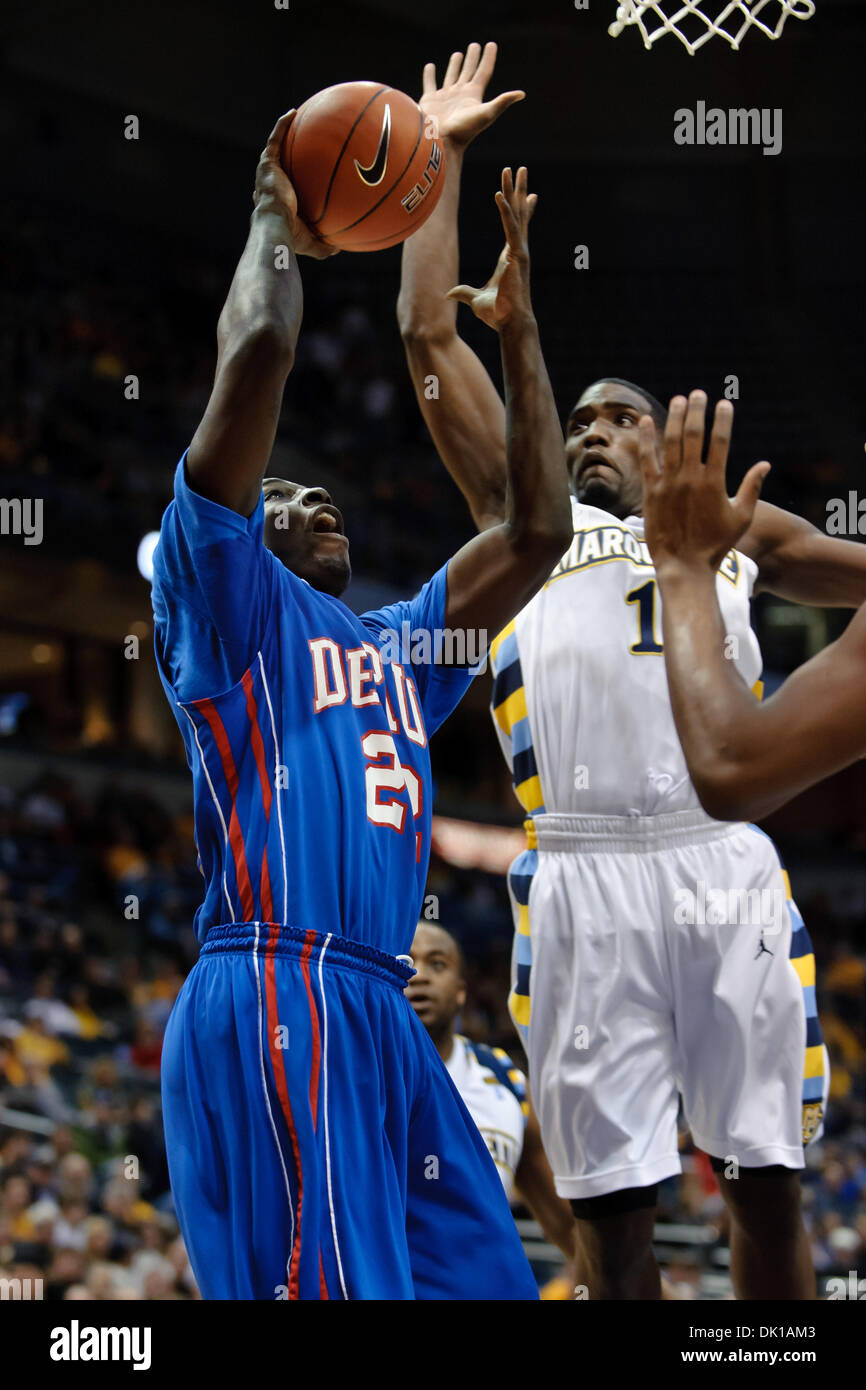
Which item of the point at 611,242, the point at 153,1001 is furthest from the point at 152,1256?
the point at 611,242

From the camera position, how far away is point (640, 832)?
12.5ft

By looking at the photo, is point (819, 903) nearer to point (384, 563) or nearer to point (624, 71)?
point (384, 563)

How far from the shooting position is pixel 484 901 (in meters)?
15.0

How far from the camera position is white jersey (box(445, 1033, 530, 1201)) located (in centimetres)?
514

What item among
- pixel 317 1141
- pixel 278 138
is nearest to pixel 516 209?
pixel 278 138

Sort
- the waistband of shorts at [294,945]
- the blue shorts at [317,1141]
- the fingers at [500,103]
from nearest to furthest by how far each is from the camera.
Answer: the blue shorts at [317,1141] < the waistband of shorts at [294,945] < the fingers at [500,103]

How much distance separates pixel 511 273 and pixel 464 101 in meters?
1.11

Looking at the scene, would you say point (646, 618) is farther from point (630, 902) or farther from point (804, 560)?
point (630, 902)

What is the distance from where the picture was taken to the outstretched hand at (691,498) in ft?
8.07

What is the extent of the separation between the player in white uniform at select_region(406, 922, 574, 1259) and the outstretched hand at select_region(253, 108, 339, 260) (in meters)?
2.41

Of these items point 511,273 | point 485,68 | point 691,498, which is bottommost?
point 691,498

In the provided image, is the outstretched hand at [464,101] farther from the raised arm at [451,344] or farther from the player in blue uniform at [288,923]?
the player in blue uniform at [288,923]
